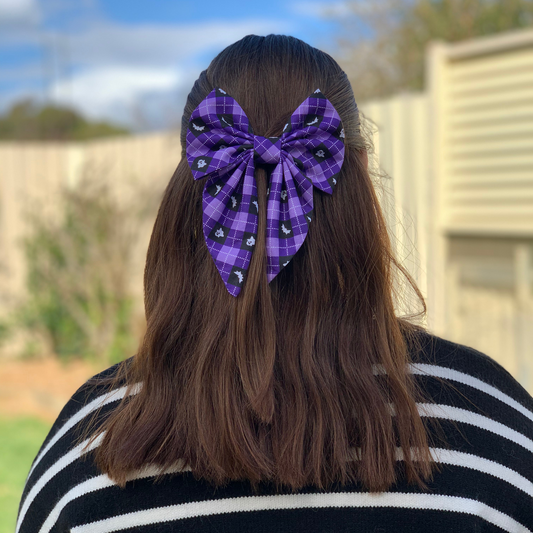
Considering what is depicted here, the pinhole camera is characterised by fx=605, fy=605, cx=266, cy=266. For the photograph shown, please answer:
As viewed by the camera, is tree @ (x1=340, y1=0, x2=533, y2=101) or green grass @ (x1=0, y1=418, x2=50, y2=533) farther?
tree @ (x1=340, y1=0, x2=533, y2=101)

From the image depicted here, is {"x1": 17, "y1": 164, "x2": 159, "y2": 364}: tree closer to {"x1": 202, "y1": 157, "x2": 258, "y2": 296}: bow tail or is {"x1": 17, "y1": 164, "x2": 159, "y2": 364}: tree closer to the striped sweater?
the striped sweater

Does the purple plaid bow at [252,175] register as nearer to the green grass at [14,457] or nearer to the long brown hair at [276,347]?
the long brown hair at [276,347]

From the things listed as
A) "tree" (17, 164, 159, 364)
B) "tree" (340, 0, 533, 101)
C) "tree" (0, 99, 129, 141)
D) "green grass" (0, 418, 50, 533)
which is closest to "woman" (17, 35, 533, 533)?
"green grass" (0, 418, 50, 533)

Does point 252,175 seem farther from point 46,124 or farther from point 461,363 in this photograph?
point 46,124

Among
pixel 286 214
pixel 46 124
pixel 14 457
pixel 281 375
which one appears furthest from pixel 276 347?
pixel 46 124

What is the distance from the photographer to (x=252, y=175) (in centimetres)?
100

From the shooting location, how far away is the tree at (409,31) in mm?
7762

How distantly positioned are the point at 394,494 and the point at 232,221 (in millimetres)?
505

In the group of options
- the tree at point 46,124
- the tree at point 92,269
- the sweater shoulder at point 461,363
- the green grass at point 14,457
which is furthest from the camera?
the tree at point 46,124

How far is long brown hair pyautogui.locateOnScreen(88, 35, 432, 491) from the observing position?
937 mm

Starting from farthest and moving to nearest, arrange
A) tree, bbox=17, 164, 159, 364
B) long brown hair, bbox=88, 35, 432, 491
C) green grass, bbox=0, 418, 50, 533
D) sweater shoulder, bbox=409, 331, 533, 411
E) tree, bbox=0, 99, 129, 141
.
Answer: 1. tree, bbox=0, 99, 129, 141
2. tree, bbox=17, 164, 159, 364
3. green grass, bbox=0, 418, 50, 533
4. sweater shoulder, bbox=409, 331, 533, 411
5. long brown hair, bbox=88, 35, 432, 491

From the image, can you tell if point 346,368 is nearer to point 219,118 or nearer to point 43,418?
point 219,118

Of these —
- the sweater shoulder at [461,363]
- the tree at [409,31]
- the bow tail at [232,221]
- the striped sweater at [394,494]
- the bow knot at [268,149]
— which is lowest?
the striped sweater at [394,494]

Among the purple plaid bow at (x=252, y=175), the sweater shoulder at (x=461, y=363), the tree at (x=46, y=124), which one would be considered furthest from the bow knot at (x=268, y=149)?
the tree at (x=46, y=124)
